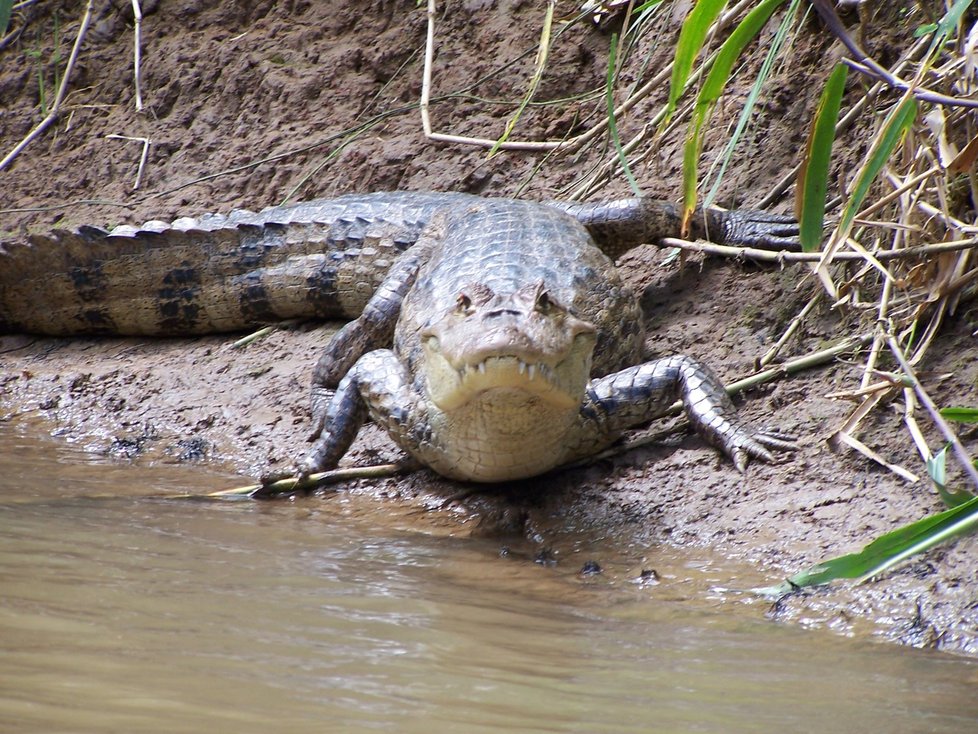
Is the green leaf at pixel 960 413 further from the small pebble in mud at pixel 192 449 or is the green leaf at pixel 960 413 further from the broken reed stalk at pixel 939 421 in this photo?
the small pebble in mud at pixel 192 449

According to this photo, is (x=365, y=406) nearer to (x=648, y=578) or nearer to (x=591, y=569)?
(x=591, y=569)

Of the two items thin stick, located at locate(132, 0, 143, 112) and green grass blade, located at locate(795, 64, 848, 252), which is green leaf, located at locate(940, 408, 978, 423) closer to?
green grass blade, located at locate(795, 64, 848, 252)

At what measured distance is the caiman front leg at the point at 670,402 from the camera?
354 centimetres

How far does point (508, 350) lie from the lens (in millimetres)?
2893

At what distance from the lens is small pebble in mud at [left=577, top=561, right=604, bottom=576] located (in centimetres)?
300

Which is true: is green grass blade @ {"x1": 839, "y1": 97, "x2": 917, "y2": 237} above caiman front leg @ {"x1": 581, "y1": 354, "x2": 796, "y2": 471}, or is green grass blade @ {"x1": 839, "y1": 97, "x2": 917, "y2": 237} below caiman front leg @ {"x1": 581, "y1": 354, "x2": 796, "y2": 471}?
above

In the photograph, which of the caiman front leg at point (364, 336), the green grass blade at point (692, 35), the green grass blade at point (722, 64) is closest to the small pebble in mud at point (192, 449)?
the caiman front leg at point (364, 336)

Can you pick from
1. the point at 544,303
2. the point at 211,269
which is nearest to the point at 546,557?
the point at 544,303

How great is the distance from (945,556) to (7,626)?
2.10 meters

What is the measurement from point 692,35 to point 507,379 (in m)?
0.96

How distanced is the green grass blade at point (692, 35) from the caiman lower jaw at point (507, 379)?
2.44 feet

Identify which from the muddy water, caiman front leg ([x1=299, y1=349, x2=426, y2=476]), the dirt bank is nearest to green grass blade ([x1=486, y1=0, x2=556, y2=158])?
the dirt bank

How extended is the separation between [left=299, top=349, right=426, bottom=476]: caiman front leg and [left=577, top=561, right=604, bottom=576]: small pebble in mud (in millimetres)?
918

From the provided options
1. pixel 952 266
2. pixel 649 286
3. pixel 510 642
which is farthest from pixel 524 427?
pixel 649 286
